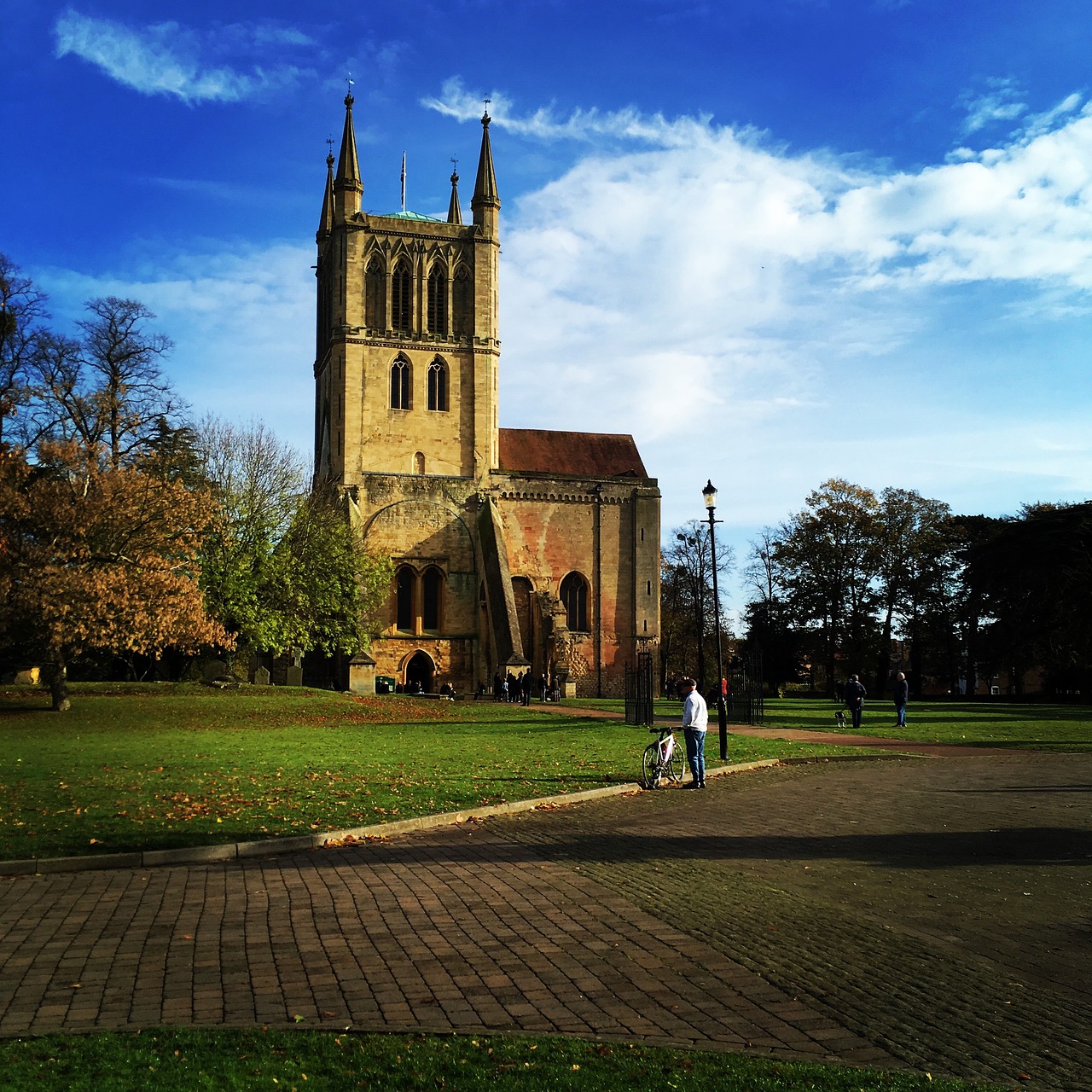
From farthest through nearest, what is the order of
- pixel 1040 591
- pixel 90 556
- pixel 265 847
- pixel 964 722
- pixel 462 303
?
pixel 462 303 < pixel 1040 591 < pixel 964 722 < pixel 90 556 < pixel 265 847

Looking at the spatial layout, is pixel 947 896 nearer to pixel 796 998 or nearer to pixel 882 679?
pixel 796 998

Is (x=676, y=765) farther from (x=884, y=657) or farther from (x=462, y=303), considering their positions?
(x=884, y=657)

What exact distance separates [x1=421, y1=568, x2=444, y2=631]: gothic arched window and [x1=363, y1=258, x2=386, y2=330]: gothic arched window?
39.5 feet

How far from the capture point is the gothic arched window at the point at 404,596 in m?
49.0

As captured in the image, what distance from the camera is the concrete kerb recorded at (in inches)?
373

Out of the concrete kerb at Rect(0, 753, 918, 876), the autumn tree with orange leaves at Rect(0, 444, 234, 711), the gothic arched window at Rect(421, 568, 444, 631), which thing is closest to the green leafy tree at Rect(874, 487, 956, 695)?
the gothic arched window at Rect(421, 568, 444, 631)

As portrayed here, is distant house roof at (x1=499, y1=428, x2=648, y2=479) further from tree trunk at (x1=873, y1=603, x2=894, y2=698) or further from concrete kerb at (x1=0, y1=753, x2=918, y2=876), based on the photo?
concrete kerb at (x1=0, y1=753, x2=918, y2=876)

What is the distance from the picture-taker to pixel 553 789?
14.3 meters

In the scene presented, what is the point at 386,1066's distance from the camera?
483cm

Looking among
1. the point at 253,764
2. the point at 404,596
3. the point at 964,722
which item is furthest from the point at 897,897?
the point at 404,596

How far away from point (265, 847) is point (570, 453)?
46.9m

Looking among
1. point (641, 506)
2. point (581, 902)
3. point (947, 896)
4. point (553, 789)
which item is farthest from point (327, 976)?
point (641, 506)

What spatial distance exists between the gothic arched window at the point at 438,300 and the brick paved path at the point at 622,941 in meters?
42.4

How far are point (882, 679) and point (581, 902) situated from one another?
191ft
